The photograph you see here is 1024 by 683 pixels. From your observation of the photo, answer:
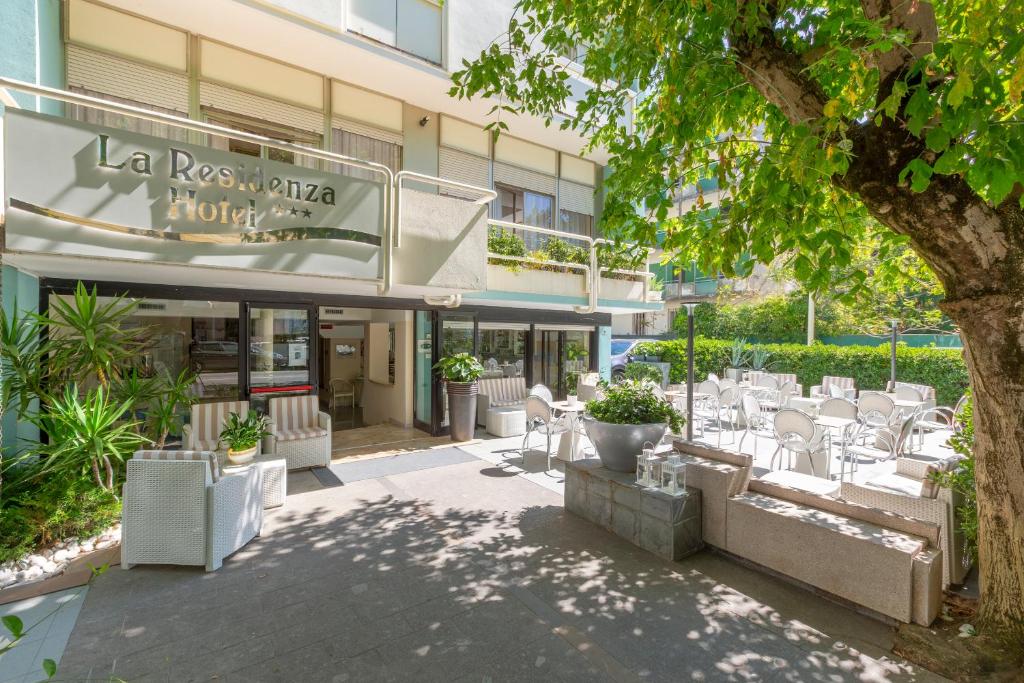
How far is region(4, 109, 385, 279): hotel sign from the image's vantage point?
4812mm

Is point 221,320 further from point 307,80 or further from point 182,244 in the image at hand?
point 307,80

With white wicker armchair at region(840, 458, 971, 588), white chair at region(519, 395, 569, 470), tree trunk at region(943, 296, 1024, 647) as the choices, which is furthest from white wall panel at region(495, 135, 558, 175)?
tree trunk at region(943, 296, 1024, 647)

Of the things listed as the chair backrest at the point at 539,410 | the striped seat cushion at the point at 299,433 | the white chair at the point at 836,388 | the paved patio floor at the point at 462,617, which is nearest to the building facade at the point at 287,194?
the striped seat cushion at the point at 299,433

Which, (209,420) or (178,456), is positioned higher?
(178,456)

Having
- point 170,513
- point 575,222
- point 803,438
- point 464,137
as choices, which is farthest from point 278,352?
point 575,222

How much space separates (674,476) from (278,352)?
6.66 metres

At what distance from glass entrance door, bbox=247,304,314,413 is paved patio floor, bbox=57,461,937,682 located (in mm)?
3344

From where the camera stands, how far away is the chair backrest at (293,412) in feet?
26.0

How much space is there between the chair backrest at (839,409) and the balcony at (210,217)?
624 cm

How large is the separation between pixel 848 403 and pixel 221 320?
34.0 feet

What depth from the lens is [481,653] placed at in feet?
11.2

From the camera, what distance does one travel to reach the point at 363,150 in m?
9.77

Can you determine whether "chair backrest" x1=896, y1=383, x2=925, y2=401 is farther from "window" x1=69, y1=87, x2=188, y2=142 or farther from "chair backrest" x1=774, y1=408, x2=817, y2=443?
"window" x1=69, y1=87, x2=188, y2=142

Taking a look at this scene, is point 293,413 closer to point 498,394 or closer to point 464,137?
point 498,394
